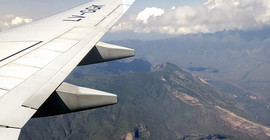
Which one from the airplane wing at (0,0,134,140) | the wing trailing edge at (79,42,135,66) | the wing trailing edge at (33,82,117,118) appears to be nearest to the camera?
the airplane wing at (0,0,134,140)

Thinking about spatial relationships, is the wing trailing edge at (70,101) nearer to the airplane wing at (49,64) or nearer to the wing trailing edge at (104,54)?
the airplane wing at (49,64)

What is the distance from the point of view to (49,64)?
10.8 metres

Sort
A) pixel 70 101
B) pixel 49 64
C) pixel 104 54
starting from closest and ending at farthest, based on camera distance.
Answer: pixel 70 101 < pixel 49 64 < pixel 104 54

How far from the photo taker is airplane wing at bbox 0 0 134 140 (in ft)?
→ 23.7

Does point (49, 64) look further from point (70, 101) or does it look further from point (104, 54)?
point (104, 54)

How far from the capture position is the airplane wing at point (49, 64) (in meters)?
7.21

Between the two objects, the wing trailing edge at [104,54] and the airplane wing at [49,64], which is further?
the wing trailing edge at [104,54]

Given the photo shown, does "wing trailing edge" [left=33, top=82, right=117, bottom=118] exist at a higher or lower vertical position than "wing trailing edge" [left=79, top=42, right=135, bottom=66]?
lower

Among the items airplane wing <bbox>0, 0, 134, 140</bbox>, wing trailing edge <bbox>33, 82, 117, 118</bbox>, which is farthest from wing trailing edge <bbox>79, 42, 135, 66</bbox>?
wing trailing edge <bbox>33, 82, 117, 118</bbox>

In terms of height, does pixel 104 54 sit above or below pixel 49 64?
below

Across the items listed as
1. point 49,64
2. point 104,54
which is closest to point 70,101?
point 49,64

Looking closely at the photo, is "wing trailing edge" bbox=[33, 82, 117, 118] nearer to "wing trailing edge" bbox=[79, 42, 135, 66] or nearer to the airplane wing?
the airplane wing

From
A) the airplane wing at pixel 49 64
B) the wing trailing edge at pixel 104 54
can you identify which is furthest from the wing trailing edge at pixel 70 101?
the wing trailing edge at pixel 104 54

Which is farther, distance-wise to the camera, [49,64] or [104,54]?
[104,54]
